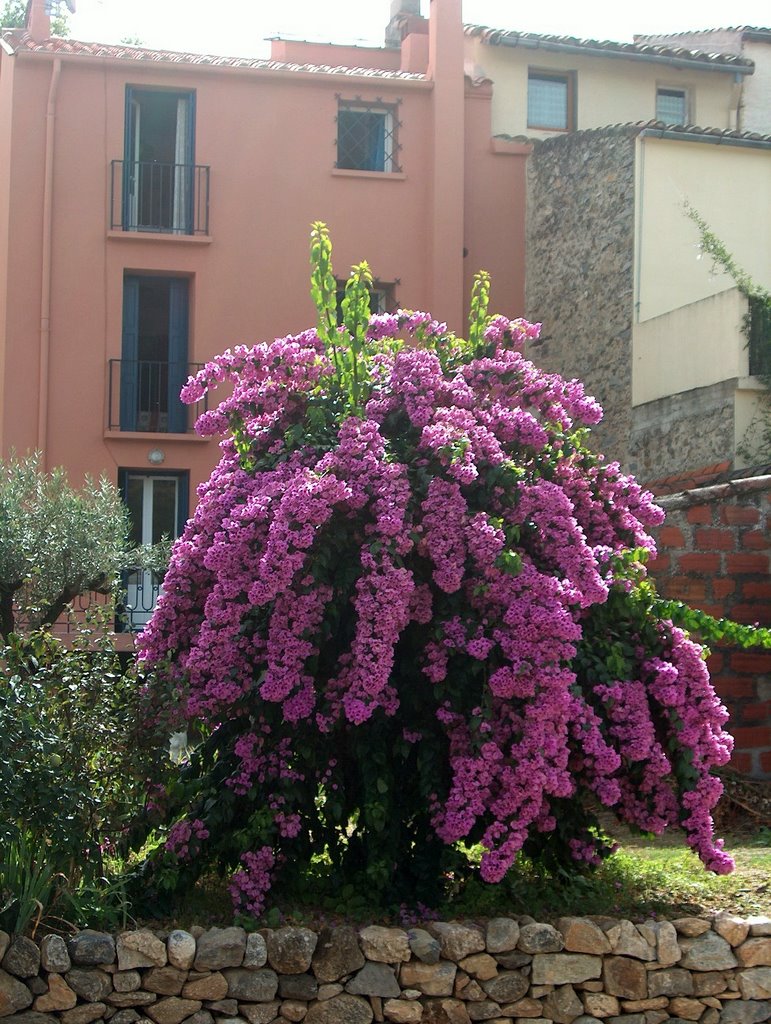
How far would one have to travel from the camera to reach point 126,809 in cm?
615

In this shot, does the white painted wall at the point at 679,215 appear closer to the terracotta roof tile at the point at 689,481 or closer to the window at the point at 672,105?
the window at the point at 672,105

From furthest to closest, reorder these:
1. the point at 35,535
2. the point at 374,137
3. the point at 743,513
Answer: the point at 374,137, the point at 35,535, the point at 743,513

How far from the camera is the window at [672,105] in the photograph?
79.2ft

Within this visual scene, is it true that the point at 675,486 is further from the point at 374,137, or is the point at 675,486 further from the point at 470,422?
the point at 374,137

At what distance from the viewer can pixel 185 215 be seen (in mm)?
21719

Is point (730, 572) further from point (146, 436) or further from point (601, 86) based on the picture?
point (601, 86)

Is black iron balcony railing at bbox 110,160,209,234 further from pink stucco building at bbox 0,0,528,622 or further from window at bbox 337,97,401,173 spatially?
window at bbox 337,97,401,173

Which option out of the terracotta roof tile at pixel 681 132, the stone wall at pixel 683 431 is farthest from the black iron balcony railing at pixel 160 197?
the stone wall at pixel 683 431

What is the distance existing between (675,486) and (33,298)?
11.2m

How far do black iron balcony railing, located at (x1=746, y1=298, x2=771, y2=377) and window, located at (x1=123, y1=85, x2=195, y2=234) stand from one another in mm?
9130

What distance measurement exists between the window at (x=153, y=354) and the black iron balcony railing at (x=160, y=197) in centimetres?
82

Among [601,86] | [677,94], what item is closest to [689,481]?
[601,86]

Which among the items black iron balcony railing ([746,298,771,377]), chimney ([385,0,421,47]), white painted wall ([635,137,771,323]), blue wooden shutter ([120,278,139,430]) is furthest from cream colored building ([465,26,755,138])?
black iron balcony railing ([746,298,771,377])

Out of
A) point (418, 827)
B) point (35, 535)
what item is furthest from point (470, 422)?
point (35, 535)
